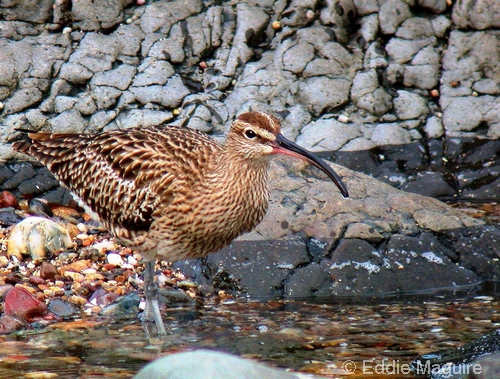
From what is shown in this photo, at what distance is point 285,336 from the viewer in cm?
650

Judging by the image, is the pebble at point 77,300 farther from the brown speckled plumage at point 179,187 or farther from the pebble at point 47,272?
the brown speckled plumage at point 179,187

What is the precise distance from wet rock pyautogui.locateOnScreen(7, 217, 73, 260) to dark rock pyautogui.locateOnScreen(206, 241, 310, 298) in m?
1.44

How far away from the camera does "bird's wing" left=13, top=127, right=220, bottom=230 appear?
6.89 meters

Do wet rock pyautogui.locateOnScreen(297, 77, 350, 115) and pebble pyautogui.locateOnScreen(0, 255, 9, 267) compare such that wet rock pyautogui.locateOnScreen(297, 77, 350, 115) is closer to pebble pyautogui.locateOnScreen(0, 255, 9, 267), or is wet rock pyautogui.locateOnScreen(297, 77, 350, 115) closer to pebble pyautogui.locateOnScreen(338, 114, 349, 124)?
pebble pyautogui.locateOnScreen(338, 114, 349, 124)

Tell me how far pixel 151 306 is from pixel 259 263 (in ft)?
3.88

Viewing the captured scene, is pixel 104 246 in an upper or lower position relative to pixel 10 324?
upper

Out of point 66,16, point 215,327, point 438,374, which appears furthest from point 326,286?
point 66,16

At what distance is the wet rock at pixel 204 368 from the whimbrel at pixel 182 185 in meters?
2.31

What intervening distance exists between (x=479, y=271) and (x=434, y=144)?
242 cm

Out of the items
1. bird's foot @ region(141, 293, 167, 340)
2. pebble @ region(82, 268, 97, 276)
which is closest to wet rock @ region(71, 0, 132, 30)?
pebble @ region(82, 268, 97, 276)

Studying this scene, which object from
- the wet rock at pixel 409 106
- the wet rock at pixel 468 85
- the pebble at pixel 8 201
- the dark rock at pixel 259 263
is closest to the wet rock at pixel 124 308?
the dark rock at pixel 259 263

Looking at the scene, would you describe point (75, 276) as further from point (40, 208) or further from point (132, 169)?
point (40, 208)

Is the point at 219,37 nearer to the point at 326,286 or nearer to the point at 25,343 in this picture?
the point at 326,286

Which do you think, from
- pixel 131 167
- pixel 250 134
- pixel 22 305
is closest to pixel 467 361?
pixel 250 134
